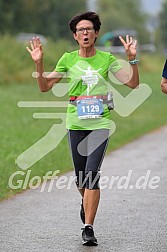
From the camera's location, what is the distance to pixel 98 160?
7.60 m

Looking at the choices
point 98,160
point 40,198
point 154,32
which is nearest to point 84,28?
point 98,160

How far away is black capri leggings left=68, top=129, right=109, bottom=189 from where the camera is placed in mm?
7562

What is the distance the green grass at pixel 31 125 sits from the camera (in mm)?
12698

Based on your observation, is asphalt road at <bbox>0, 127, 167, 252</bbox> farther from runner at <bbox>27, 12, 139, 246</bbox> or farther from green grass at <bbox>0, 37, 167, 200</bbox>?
green grass at <bbox>0, 37, 167, 200</bbox>

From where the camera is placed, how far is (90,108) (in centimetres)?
753

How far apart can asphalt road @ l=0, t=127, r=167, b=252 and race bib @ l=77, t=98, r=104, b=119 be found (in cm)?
113

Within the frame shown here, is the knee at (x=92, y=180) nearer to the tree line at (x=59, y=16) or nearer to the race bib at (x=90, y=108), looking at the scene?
the race bib at (x=90, y=108)

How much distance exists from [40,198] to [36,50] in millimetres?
2843

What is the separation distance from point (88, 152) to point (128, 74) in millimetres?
803

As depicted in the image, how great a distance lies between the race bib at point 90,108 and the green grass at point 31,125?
2.77 meters

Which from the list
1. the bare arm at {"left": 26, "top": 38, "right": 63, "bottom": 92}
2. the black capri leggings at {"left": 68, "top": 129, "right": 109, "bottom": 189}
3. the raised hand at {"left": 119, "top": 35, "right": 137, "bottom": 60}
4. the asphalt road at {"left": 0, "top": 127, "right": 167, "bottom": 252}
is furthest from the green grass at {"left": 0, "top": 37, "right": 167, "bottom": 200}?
the raised hand at {"left": 119, "top": 35, "right": 137, "bottom": 60}

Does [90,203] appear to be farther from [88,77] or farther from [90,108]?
[88,77]

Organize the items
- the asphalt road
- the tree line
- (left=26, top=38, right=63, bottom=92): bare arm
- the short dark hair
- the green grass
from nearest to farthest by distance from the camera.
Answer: the asphalt road < (left=26, top=38, right=63, bottom=92): bare arm < the short dark hair < the green grass < the tree line

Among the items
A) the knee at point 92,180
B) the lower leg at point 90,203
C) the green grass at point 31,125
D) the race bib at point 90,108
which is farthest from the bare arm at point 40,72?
the green grass at point 31,125
